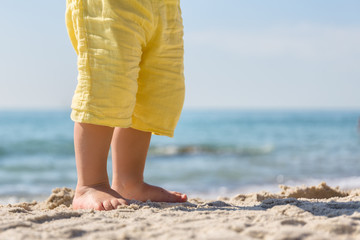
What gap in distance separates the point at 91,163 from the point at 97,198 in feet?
0.46

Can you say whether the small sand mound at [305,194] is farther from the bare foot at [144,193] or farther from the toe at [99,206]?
the toe at [99,206]

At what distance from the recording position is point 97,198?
1.52 m

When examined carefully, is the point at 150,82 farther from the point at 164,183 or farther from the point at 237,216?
the point at 164,183

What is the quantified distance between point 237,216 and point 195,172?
3.92 m

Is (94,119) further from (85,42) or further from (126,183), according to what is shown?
(126,183)

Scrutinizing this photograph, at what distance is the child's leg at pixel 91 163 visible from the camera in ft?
5.07

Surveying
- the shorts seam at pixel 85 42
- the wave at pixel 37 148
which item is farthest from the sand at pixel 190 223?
the wave at pixel 37 148

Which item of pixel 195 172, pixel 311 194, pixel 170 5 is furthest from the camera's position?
pixel 195 172

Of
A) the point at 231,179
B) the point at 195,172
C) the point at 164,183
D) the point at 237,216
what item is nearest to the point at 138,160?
the point at 237,216

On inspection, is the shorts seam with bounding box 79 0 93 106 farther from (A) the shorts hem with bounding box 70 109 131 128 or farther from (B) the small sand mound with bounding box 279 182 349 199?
(B) the small sand mound with bounding box 279 182 349 199

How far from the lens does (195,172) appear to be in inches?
204

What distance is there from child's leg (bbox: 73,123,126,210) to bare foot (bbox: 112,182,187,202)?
0.72 ft

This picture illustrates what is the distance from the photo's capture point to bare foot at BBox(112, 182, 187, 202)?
5.91ft

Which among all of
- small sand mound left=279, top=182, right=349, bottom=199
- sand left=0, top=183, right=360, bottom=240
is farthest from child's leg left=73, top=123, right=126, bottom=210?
small sand mound left=279, top=182, right=349, bottom=199
